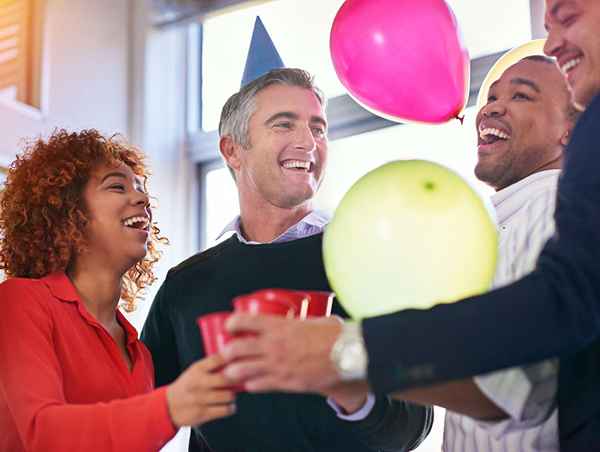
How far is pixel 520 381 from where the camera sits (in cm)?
106

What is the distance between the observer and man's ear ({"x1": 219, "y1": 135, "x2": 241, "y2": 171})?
2176 millimetres

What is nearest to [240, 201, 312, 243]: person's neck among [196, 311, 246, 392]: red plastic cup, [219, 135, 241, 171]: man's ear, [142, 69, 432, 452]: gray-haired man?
[142, 69, 432, 452]: gray-haired man

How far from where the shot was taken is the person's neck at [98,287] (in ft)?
5.71

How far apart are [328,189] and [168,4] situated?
105cm

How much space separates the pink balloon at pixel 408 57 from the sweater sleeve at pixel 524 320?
2.37 ft

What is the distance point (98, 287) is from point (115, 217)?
0.16m

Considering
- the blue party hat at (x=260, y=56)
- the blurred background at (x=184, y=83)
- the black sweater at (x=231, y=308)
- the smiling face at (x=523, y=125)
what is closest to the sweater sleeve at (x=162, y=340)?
the black sweater at (x=231, y=308)

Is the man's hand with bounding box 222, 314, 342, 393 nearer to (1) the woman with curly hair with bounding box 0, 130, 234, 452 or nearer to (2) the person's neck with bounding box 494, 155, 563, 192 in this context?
(1) the woman with curly hair with bounding box 0, 130, 234, 452

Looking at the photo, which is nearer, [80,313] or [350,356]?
[350,356]

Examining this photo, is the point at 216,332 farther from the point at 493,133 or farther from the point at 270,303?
the point at 493,133

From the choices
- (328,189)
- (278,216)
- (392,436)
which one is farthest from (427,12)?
(328,189)

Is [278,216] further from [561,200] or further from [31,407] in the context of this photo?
[561,200]

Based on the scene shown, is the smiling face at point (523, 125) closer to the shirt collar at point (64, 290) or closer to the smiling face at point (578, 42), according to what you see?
the smiling face at point (578, 42)

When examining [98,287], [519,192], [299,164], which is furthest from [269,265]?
[519,192]
